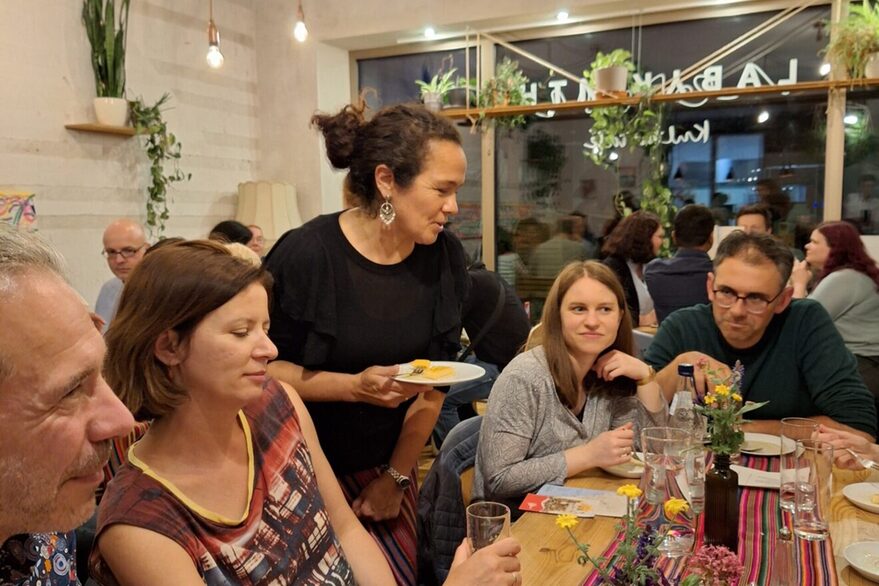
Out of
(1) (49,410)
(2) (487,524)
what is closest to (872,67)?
(2) (487,524)

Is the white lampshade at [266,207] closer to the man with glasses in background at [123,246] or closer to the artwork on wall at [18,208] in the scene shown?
the man with glasses in background at [123,246]

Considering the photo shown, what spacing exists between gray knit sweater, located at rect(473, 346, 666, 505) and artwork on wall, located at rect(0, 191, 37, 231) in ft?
9.99

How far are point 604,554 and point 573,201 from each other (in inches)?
171

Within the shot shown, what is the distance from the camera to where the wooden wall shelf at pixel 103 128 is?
427 cm

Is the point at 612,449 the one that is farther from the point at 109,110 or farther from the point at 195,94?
the point at 195,94

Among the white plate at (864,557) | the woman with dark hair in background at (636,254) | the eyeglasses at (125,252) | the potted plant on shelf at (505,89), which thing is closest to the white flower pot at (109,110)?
the eyeglasses at (125,252)

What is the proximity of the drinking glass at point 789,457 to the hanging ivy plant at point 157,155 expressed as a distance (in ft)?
13.4

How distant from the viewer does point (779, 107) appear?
489 centimetres

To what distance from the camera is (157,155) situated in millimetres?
4785

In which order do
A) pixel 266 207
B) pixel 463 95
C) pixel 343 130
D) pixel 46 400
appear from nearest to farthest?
pixel 46 400 → pixel 343 130 → pixel 266 207 → pixel 463 95

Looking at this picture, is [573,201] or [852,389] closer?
[852,389]

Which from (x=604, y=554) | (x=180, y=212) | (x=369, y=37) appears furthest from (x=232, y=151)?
(x=604, y=554)

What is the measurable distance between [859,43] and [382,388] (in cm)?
407

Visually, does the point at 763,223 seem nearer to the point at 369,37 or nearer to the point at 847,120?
the point at 847,120
